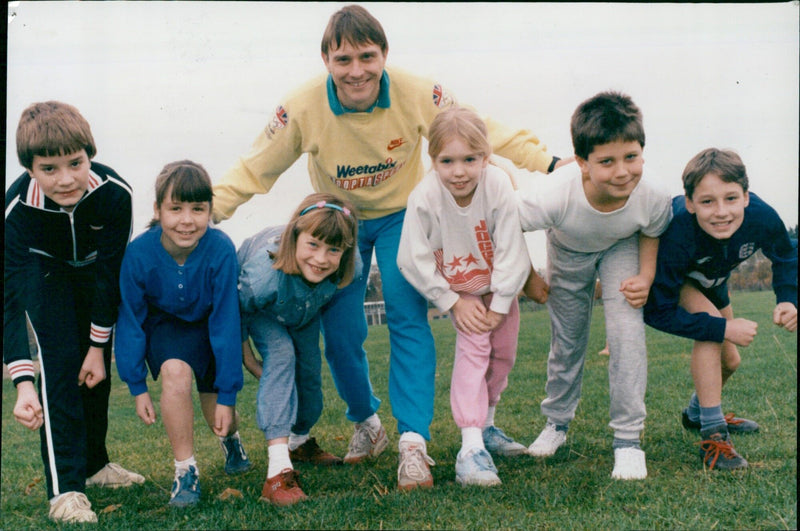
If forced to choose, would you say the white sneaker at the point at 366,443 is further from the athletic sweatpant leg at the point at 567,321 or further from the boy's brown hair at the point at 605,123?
the boy's brown hair at the point at 605,123

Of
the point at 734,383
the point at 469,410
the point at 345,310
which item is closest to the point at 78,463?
the point at 345,310

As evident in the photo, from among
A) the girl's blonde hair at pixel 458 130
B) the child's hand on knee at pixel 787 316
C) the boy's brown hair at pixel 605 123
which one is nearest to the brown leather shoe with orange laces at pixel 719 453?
the child's hand on knee at pixel 787 316

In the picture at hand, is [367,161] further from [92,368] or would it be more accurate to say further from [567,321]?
[92,368]

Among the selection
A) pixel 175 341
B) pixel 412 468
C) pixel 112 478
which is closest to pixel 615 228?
pixel 412 468

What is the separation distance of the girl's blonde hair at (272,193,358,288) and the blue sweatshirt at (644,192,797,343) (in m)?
1.46

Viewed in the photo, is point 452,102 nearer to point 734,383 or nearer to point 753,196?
point 753,196

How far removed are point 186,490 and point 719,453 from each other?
Result: 2341 mm

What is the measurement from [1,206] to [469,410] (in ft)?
7.21

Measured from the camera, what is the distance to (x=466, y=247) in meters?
3.71

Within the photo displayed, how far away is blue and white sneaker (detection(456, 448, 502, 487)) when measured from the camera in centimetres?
332

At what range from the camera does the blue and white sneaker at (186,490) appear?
3379 millimetres

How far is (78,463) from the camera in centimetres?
353

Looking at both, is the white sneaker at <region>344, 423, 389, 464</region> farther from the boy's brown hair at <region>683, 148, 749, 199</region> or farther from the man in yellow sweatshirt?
the boy's brown hair at <region>683, 148, 749, 199</region>

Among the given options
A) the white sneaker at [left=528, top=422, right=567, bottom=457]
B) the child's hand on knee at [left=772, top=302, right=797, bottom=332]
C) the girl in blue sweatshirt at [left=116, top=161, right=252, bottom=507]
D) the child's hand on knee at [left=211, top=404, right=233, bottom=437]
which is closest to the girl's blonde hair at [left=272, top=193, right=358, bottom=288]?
the girl in blue sweatshirt at [left=116, top=161, right=252, bottom=507]
